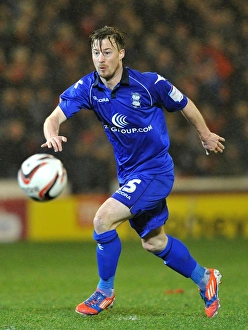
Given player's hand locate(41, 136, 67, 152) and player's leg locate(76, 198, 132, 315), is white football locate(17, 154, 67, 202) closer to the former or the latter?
player's leg locate(76, 198, 132, 315)

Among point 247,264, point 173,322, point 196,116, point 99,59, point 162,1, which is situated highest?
point 162,1

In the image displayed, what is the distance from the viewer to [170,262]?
5.67 meters

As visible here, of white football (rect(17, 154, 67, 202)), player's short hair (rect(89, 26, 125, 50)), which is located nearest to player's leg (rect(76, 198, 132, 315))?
player's short hair (rect(89, 26, 125, 50))

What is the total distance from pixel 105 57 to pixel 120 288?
3054mm

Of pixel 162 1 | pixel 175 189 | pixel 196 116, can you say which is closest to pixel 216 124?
pixel 175 189

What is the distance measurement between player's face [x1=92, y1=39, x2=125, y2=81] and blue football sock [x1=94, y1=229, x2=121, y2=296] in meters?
1.13

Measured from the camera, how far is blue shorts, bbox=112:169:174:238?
17.6 feet

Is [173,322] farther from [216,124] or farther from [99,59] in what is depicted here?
[216,124]

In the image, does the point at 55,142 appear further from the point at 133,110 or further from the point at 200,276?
the point at 200,276

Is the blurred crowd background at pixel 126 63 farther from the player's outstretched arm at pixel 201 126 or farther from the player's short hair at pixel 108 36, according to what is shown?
the player's short hair at pixel 108 36

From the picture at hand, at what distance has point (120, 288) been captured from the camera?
7.64m

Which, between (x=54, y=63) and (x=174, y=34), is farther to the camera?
(x=174, y=34)

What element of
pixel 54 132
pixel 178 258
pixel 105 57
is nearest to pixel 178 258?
pixel 178 258

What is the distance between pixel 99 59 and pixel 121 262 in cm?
516
